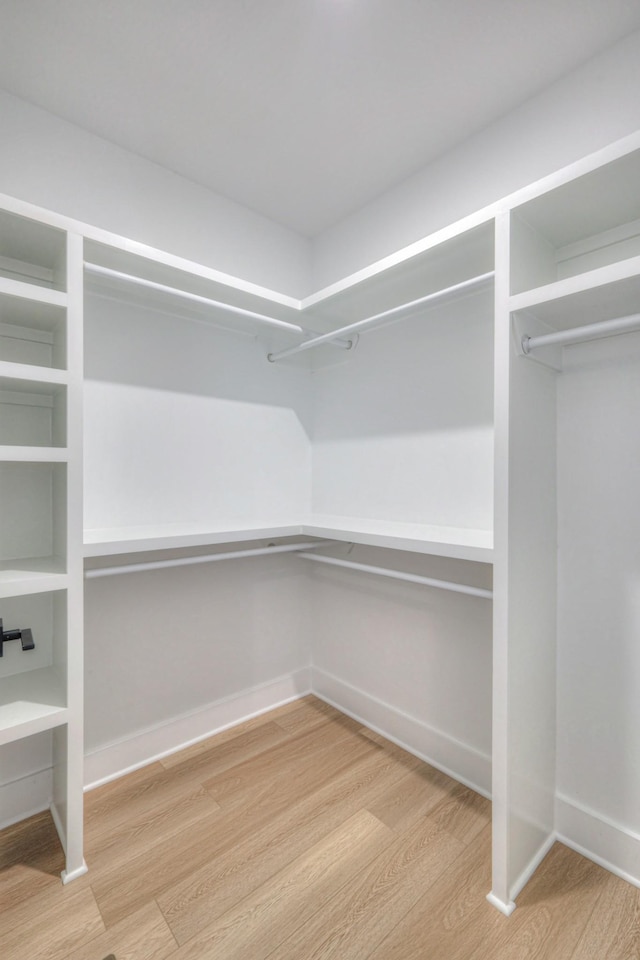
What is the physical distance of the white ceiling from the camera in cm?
133

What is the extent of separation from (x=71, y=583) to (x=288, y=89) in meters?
1.84

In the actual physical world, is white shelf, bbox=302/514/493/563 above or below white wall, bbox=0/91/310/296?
below

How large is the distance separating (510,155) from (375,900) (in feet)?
8.39

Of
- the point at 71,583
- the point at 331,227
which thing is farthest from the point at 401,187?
the point at 71,583

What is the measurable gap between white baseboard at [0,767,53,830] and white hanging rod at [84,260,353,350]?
1.85m

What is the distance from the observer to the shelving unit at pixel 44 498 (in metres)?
1.38

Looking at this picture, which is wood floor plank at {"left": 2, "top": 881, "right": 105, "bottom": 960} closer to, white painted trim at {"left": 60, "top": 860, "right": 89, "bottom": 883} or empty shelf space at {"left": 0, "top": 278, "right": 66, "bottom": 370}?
white painted trim at {"left": 60, "top": 860, "right": 89, "bottom": 883}

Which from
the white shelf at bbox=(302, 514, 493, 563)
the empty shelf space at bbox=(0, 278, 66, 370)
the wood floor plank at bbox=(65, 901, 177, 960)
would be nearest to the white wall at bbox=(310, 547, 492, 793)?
the white shelf at bbox=(302, 514, 493, 563)

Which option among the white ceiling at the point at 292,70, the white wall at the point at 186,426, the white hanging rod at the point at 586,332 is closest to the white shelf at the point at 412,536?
the white wall at the point at 186,426

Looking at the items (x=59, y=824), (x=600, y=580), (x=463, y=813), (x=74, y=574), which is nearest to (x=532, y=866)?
(x=463, y=813)

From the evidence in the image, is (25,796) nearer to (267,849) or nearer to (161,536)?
(267,849)

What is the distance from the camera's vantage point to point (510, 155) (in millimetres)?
1699

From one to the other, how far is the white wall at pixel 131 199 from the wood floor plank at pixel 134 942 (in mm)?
2356

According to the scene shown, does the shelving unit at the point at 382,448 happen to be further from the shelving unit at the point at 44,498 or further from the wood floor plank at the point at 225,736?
the wood floor plank at the point at 225,736
